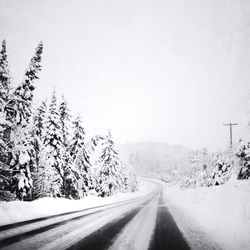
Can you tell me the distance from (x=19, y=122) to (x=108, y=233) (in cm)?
1102

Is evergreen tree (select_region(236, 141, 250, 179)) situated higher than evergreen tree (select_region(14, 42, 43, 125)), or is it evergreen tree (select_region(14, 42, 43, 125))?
evergreen tree (select_region(14, 42, 43, 125))

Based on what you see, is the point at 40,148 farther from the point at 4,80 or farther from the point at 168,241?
the point at 168,241

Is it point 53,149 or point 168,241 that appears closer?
point 168,241

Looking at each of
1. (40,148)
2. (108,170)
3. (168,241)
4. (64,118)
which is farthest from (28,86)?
(108,170)

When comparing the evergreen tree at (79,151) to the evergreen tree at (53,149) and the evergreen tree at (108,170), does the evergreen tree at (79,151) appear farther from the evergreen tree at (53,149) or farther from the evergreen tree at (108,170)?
the evergreen tree at (108,170)

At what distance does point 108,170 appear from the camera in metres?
35.2

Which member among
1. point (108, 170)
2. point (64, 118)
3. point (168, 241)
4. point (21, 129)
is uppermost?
point (64, 118)

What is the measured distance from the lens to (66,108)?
2806 cm

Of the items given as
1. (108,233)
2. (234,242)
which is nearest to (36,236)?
(108,233)

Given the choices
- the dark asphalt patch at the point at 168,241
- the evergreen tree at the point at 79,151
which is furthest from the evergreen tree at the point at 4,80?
the evergreen tree at the point at 79,151

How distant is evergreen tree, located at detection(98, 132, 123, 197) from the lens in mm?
34906

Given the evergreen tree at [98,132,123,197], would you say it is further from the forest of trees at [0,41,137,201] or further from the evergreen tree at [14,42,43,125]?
the evergreen tree at [14,42,43,125]

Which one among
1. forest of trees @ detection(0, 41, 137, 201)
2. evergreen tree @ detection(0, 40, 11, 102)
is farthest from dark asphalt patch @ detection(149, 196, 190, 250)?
evergreen tree @ detection(0, 40, 11, 102)

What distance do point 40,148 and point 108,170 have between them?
1296cm
